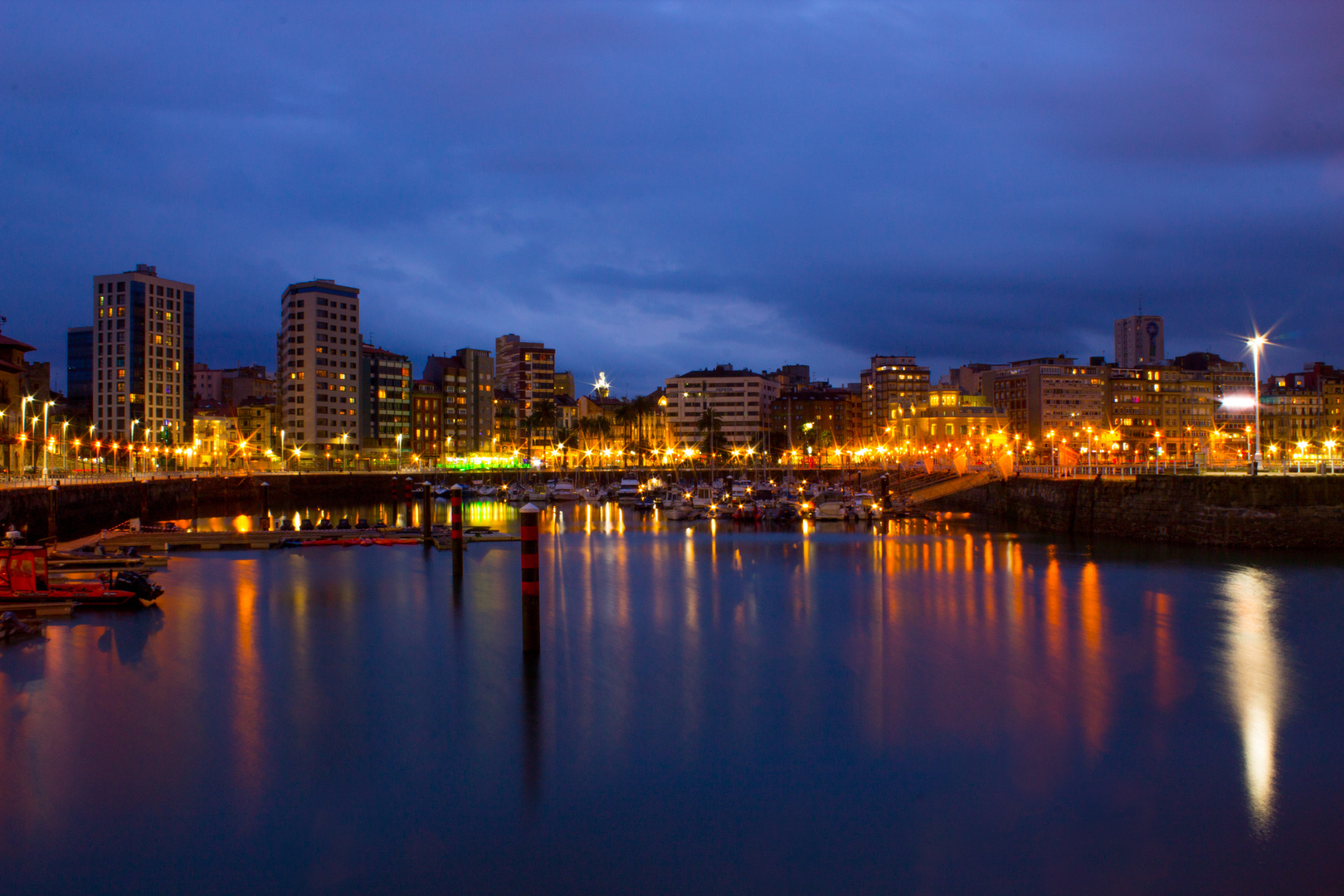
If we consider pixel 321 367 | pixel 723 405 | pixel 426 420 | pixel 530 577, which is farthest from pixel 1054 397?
pixel 530 577

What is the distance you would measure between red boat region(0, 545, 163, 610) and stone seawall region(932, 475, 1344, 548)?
45.5 m

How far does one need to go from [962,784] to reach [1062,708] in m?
5.04

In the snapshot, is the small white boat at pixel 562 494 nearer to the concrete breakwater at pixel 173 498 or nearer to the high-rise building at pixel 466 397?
the concrete breakwater at pixel 173 498

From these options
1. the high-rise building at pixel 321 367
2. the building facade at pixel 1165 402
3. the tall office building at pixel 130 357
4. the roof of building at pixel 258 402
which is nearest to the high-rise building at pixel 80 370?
the tall office building at pixel 130 357

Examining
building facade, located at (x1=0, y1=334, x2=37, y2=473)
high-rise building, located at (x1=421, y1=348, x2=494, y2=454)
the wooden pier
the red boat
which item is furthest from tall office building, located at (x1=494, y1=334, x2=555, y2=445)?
the red boat

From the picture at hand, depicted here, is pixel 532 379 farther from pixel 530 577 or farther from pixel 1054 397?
pixel 530 577

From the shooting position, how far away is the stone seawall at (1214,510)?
4200 centimetres

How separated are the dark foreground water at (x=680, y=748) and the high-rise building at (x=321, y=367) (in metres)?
114

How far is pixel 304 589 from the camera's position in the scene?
31.8 meters

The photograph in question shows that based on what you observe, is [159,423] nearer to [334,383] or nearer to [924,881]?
[334,383]

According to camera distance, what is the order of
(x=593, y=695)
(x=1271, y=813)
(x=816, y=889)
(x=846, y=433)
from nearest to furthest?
(x=816, y=889) → (x=1271, y=813) → (x=593, y=695) → (x=846, y=433)

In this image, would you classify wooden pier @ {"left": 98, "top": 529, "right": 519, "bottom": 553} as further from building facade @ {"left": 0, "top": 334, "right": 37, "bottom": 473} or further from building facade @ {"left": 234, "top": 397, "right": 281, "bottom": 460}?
building facade @ {"left": 234, "top": 397, "right": 281, "bottom": 460}

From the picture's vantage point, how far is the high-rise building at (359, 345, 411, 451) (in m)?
147

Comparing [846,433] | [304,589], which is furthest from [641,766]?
[846,433]
